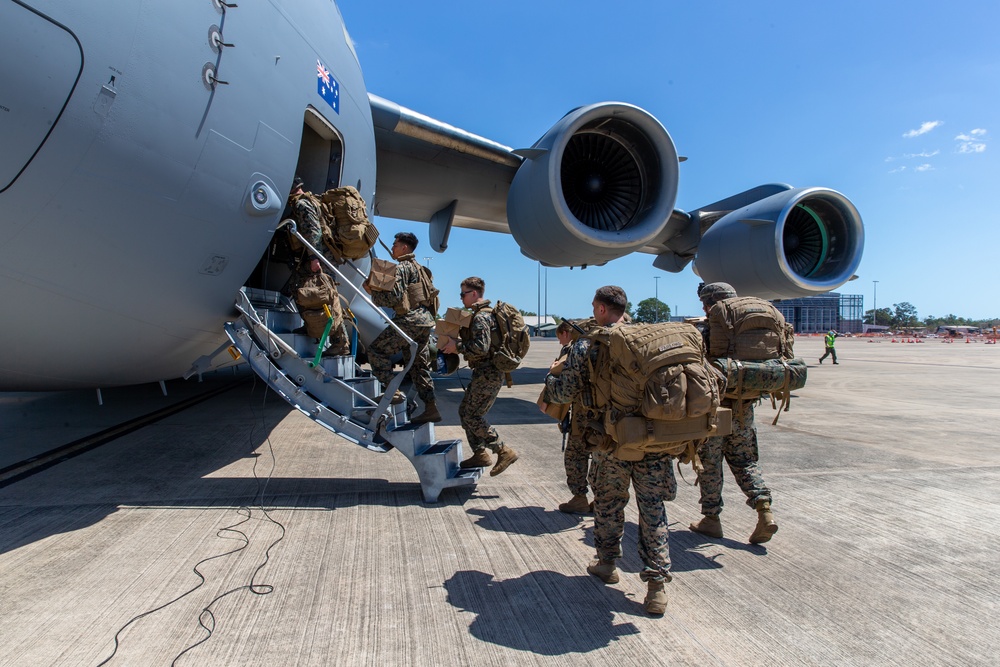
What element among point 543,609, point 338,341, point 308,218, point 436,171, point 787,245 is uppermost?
point 436,171

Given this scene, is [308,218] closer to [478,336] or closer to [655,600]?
[478,336]

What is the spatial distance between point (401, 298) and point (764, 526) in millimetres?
3121

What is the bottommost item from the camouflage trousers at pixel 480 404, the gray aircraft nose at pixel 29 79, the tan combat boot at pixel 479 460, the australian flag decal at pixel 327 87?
the tan combat boot at pixel 479 460

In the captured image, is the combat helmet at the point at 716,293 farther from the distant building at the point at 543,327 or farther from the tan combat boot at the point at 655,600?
the distant building at the point at 543,327

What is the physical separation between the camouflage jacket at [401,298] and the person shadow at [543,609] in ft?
7.86

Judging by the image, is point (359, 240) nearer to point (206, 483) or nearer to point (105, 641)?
point (206, 483)

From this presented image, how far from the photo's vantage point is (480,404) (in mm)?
4391

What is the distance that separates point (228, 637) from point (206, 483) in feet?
7.77

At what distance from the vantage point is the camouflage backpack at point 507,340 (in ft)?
14.1

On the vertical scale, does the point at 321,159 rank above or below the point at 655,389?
above

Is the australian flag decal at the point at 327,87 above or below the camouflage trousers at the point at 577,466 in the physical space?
above

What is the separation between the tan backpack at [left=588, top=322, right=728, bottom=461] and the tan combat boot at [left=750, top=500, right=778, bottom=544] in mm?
1027

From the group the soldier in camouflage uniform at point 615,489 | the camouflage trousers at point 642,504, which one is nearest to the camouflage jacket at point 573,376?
the soldier in camouflage uniform at point 615,489

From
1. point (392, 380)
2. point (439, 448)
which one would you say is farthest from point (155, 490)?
point (439, 448)
